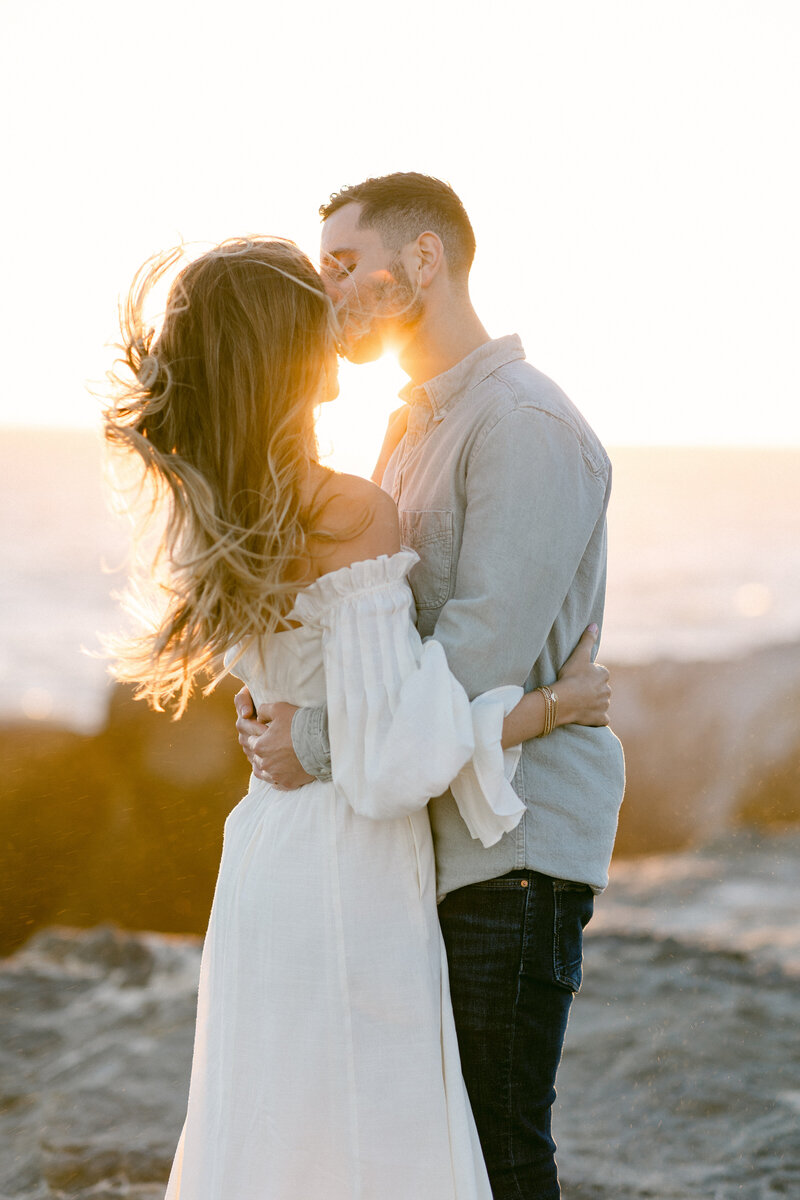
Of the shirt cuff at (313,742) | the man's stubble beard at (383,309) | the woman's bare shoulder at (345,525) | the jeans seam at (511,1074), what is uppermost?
the man's stubble beard at (383,309)

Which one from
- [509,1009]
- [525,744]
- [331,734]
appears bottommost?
[509,1009]

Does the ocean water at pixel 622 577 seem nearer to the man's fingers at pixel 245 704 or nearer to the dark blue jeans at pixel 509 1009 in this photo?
the man's fingers at pixel 245 704

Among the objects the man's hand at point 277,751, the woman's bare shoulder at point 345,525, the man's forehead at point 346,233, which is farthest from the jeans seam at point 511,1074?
the man's forehead at point 346,233

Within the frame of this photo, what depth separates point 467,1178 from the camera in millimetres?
1724

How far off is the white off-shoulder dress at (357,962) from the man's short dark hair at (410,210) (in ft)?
2.54

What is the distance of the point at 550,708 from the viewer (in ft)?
6.17

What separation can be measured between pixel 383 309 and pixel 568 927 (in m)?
1.29

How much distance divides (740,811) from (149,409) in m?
8.12

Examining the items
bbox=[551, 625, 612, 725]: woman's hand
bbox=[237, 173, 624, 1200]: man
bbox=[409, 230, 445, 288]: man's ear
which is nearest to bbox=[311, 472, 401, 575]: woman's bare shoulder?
bbox=[237, 173, 624, 1200]: man

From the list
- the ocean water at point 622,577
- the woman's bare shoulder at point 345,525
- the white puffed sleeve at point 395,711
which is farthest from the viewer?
the ocean water at point 622,577

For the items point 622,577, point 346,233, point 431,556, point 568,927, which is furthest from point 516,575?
point 622,577

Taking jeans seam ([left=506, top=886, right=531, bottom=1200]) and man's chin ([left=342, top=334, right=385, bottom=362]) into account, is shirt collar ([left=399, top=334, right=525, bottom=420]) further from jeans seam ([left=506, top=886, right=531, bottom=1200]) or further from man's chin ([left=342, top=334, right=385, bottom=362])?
jeans seam ([left=506, top=886, right=531, bottom=1200])

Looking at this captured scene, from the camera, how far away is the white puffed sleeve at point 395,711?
64.5 inches

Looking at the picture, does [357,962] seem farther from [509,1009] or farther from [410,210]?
[410,210]
